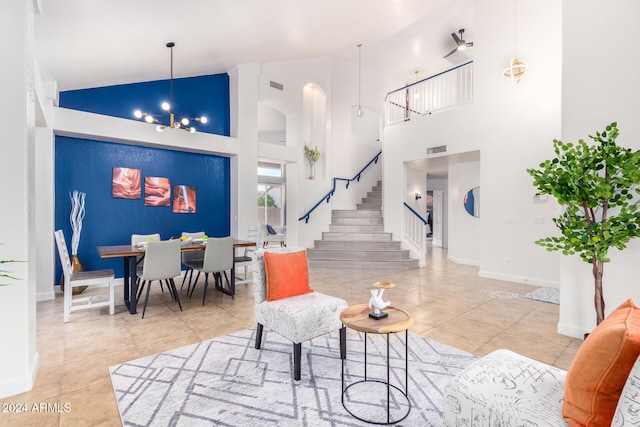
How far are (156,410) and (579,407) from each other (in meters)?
2.26

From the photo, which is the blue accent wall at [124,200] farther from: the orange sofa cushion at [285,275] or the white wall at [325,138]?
the orange sofa cushion at [285,275]

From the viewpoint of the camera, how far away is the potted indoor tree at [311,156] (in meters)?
8.17

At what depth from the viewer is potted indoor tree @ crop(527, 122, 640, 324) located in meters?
2.37

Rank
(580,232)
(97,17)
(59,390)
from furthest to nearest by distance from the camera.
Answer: (97,17) → (580,232) → (59,390)

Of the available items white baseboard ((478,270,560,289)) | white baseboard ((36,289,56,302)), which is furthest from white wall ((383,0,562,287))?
white baseboard ((36,289,56,302))

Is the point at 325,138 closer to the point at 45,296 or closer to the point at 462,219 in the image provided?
the point at 462,219

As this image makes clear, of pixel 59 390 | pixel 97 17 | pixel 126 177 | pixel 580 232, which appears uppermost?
pixel 97 17

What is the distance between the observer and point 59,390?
7.48 ft

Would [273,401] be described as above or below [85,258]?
below

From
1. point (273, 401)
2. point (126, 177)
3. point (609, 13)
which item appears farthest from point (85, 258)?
point (609, 13)

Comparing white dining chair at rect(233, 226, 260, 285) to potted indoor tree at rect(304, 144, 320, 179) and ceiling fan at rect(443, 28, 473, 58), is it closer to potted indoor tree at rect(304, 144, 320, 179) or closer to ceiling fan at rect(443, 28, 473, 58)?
potted indoor tree at rect(304, 144, 320, 179)

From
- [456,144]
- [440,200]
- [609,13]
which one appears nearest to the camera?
[609,13]

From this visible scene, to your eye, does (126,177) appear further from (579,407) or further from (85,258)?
(579,407)

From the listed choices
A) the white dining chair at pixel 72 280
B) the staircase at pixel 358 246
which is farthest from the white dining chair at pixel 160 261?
the staircase at pixel 358 246
